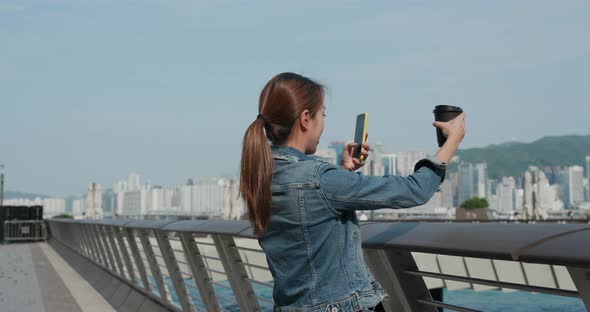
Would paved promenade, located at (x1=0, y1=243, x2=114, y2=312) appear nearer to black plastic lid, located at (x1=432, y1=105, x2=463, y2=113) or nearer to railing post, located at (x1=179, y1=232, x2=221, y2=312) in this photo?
railing post, located at (x1=179, y1=232, x2=221, y2=312)

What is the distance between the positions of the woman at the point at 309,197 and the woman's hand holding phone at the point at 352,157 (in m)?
0.13

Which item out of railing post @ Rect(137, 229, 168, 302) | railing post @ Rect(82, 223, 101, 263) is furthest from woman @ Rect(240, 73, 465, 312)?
railing post @ Rect(82, 223, 101, 263)

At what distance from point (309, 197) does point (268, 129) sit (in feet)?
0.86

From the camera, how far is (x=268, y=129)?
6.95 ft

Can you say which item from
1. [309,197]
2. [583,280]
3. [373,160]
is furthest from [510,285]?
[373,160]

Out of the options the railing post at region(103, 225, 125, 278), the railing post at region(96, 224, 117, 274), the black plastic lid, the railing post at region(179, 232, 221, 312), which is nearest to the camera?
the black plastic lid

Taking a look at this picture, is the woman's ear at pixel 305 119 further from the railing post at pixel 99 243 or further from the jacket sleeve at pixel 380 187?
the railing post at pixel 99 243

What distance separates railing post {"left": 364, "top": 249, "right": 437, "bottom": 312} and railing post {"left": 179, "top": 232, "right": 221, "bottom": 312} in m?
2.78

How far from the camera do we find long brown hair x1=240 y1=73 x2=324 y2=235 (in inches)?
79.4

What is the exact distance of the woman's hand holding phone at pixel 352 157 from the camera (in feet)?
7.18

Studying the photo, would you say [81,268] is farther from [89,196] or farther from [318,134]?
[89,196]

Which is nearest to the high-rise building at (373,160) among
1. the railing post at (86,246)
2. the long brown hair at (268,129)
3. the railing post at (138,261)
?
the long brown hair at (268,129)

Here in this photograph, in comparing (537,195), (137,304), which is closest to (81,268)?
(137,304)

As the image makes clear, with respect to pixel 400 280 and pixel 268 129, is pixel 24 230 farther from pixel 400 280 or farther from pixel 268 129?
pixel 268 129
